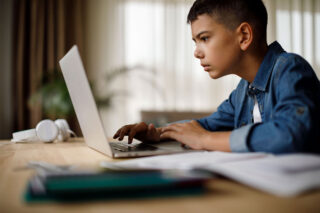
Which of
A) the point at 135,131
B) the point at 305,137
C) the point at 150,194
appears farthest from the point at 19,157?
the point at 305,137

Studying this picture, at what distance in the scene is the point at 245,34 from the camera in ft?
3.42

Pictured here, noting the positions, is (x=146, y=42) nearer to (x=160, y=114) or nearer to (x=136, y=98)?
(x=136, y=98)

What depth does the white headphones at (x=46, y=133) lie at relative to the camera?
119 centimetres

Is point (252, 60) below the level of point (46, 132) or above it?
above

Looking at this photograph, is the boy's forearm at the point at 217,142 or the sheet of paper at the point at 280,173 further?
the boy's forearm at the point at 217,142

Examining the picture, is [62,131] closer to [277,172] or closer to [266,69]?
[266,69]

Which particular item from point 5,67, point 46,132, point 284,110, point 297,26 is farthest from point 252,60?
point 297,26

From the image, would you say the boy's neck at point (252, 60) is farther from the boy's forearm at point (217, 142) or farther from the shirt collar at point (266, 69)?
the boy's forearm at point (217, 142)

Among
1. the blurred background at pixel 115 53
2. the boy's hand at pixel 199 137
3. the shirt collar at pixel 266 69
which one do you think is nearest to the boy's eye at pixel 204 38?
the shirt collar at pixel 266 69

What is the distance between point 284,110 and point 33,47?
3222 millimetres

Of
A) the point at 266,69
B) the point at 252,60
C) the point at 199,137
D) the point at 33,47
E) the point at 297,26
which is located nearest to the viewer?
the point at 199,137

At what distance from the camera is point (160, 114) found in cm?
262

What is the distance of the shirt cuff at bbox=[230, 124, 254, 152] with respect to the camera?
68cm

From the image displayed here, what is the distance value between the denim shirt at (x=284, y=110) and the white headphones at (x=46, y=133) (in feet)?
2.38
